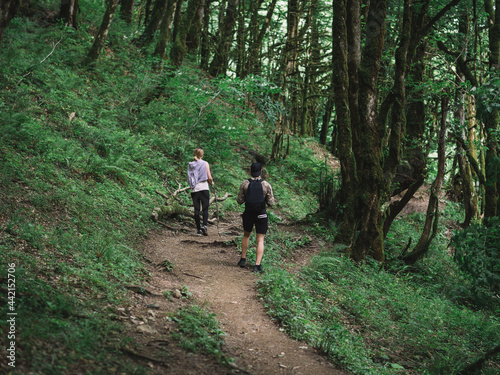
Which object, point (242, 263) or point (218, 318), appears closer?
point (218, 318)

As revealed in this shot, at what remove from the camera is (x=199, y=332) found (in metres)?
4.70

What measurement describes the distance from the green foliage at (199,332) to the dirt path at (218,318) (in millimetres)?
117

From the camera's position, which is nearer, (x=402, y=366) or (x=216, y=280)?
(x=402, y=366)

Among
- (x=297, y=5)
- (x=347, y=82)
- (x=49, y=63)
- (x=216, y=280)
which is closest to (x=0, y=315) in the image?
(x=216, y=280)

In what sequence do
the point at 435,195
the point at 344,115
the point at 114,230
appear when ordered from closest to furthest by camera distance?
the point at 114,230 < the point at 344,115 < the point at 435,195

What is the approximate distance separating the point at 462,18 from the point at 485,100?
1115cm

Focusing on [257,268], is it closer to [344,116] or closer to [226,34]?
[344,116]

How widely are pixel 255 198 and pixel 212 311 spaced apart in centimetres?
265

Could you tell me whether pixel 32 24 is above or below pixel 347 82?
above

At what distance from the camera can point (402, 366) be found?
5.91m

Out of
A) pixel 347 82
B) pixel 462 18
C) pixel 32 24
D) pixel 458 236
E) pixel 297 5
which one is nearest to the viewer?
pixel 458 236

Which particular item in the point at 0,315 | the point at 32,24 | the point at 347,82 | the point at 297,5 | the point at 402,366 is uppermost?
the point at 297,5

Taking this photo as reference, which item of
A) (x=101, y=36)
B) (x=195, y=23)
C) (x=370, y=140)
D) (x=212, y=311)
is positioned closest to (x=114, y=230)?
(x=212, y=311)

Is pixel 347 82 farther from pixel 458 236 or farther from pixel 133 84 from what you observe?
pixel 133 84
